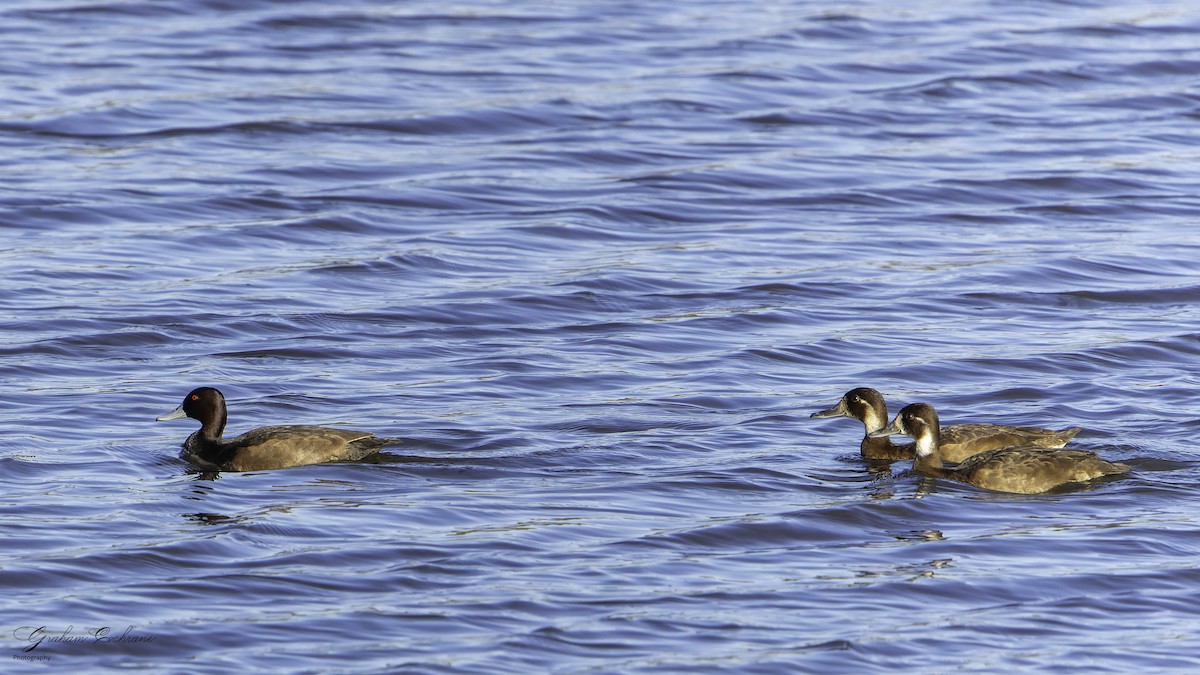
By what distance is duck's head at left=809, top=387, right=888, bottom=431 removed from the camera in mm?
12938

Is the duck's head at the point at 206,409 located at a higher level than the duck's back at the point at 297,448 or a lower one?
higher

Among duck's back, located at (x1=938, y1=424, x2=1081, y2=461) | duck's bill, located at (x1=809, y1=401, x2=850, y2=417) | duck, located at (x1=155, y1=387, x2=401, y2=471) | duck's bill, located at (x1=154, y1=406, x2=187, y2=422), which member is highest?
duck's bill, located at (x1=154, y1=406, x2=187, y2=422)

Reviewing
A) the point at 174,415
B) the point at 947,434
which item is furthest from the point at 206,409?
the point at 947,434

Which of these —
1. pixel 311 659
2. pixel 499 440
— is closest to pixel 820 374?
pixel 499 440

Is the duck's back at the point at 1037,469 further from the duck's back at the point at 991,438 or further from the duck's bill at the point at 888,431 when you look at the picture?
the duck's bill at the point at 888,431

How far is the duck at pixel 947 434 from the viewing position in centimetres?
1265

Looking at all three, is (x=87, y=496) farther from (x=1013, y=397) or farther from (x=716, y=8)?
(x=716, y=8)

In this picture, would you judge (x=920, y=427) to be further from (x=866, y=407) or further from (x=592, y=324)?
(x=592, y=324)

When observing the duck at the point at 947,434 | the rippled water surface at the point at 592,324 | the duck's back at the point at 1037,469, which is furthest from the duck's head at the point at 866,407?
the duck's back at the point at 1037,469

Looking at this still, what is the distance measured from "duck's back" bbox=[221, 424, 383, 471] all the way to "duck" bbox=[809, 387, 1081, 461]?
310cm

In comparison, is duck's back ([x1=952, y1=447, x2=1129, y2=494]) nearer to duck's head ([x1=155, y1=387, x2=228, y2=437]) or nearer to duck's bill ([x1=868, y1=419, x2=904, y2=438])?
duck's bill ([x1=868, y1=419, x2=904, y2=438])

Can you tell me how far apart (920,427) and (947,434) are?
40 cm

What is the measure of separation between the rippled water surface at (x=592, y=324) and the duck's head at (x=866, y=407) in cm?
27

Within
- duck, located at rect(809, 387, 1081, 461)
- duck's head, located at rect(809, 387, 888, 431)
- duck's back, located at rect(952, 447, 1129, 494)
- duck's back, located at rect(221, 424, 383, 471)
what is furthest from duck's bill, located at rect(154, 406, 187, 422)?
duck's back, located at rect(952, 447, 1129, 494)
